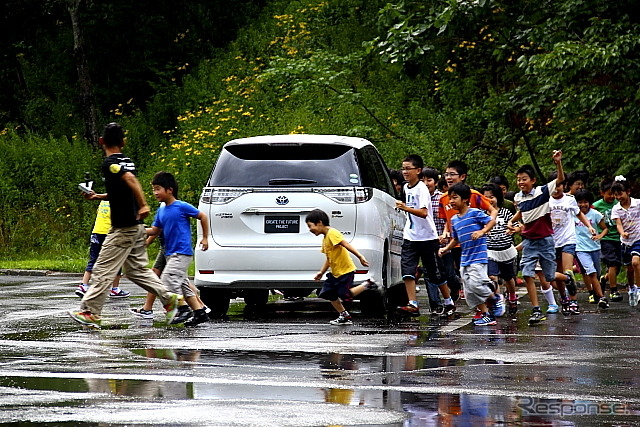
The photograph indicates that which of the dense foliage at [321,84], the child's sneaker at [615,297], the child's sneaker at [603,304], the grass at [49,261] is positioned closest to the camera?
the child's sneaker at [603,304]

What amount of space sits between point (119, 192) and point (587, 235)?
285 inches

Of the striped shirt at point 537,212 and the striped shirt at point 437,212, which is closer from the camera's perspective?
the striped shirt at point 537,212

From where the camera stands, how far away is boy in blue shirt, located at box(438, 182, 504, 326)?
12914mm

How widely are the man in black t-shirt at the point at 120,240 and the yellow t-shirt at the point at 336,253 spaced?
1.54 meters

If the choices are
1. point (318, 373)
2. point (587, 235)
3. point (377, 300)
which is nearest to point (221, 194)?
point (377, 300)

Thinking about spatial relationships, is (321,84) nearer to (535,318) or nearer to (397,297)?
(397,297)

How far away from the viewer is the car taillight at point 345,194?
12891 millimetres

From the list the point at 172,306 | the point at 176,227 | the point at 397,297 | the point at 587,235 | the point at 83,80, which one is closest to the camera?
the point at 172,306

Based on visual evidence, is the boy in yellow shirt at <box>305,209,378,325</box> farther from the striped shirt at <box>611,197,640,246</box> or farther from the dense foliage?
the dense foliage

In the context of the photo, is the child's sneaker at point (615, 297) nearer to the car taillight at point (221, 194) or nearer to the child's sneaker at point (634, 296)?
the child's sneaker at point (634, 296)

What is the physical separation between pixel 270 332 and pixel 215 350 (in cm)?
173

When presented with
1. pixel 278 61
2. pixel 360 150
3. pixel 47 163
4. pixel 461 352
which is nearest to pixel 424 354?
pixel 461 352

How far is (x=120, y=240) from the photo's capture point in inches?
470

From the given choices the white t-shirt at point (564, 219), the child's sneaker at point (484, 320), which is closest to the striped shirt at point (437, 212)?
the white t-shirt at point (564, 219)
